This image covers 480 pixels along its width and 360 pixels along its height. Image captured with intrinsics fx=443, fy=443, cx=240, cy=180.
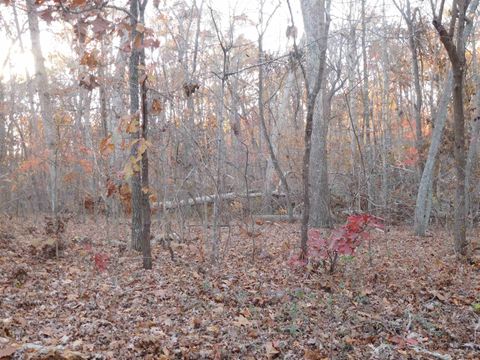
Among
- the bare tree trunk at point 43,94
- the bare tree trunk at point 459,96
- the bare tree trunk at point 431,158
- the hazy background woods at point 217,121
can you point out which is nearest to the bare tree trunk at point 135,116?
the hazy background woods at point 217,121

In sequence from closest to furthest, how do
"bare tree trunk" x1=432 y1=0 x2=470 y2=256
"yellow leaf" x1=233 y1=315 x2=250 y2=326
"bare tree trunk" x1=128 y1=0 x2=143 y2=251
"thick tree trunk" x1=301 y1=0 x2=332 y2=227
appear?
"yellow leaf" x1=233 y1=315 x2=250 y2=326 → "bare tree trunk" x1=128 y1=0 x2=143 y2=251 → "bare tree trunk" x1=432 y1=0 x2=470 y2=256 → "thick tree trunk" x1=301 y1=0 x2=332 y2=227

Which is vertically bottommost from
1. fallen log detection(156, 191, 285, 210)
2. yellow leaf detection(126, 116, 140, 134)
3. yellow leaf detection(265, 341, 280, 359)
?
yellow leaf detection(265, 341, 280, 359)

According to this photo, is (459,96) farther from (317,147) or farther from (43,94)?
(43,94)

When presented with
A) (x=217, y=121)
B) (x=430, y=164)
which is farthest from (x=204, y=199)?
(x=430, y=164)

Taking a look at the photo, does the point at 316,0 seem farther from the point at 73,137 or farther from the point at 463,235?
the point at 73,137

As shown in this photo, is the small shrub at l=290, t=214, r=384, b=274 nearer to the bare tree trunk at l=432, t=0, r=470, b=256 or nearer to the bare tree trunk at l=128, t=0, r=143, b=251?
the bare tree trunk at l=432, t=0, r=470, b=256

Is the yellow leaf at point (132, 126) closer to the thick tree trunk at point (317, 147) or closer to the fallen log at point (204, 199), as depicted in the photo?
the fallen log at point (204, 199)

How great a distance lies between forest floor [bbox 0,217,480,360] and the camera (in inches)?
150

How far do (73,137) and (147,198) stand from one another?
26.0 ft

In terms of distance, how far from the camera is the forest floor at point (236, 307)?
3814 mm

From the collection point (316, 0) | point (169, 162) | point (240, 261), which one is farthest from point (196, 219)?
point (316, 0)

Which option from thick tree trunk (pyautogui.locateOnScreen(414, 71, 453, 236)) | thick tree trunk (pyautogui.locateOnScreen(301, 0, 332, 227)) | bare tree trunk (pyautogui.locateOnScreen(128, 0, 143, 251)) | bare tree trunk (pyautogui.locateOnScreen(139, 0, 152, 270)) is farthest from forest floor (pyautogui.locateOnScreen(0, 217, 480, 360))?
thick tree trunk (pyautogui.locateOnScreen(301, 0, 332, 227))

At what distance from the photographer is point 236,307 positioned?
15.9 ft

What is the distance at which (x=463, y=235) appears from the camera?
6.97 metres
